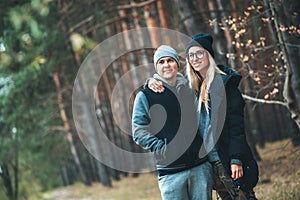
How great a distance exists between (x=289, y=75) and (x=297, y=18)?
168cm

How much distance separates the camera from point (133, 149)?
2806cm

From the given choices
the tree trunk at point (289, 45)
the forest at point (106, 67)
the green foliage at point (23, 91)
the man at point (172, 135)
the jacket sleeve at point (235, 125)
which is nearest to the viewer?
the jacket sleeve at point (235, 125)

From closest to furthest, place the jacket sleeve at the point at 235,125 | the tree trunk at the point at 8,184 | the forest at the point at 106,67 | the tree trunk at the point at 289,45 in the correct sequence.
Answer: the jacket sleeve at the point at 235,125 → the tree trunk at the point at 289,45 → the forest at the point at 106,67 → the tree trunk at the point at 8,184

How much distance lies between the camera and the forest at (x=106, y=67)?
855 centimetres

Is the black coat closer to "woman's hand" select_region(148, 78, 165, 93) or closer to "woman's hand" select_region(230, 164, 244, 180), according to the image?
"woman's hand" select_region(230, 164, 244, 180)

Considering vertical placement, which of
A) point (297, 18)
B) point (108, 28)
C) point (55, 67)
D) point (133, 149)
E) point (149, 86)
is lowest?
point (133, 149)

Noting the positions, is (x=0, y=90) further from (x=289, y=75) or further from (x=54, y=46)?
(x=289, y=75)

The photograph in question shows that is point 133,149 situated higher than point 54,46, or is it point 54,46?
point 54,46

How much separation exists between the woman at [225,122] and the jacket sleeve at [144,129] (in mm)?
187

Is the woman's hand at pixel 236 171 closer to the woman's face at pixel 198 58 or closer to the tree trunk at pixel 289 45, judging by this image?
the woman's face at pixel 198 58

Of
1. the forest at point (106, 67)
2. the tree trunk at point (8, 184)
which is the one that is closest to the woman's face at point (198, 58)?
the forest at point (106, 67)

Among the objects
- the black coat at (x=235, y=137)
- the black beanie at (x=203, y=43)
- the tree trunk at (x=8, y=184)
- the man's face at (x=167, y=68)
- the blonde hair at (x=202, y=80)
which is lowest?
the tree trunk at (x=8, y=184)

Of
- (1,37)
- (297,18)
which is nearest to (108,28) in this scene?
(1,37)

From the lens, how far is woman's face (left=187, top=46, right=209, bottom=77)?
507cm
